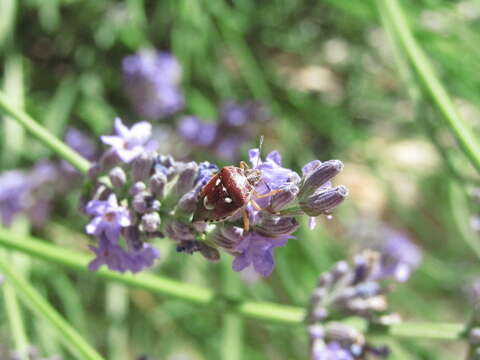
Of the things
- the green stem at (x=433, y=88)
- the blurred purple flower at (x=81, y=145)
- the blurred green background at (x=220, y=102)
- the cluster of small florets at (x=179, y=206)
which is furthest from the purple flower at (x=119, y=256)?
the blurred purple flower at (x=81, y=145)

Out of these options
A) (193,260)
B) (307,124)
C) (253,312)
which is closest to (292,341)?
(193,260)

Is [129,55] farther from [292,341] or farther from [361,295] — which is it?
[361,295]

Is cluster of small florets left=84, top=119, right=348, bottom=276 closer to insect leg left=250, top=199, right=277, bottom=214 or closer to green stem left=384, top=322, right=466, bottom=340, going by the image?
insect leg left=250, top=199, right=277, bottom=214

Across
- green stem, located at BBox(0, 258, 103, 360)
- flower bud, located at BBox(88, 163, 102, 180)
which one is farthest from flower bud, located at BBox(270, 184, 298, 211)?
green stem, located at BBox(0, 258, 103, 360)

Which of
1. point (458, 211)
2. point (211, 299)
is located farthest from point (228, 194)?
point (458, 211)

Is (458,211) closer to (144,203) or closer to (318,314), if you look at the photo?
(318,314)
